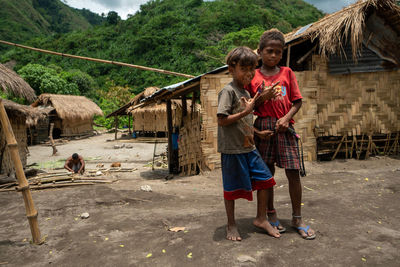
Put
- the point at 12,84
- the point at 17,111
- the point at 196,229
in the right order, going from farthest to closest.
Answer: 1. the point at 17,111
2. the point at 12,84
3. the point at 196,229

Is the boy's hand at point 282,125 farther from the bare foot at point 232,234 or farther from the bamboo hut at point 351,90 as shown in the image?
the bamboo hut at point 351,90

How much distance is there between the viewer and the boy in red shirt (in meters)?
2.35

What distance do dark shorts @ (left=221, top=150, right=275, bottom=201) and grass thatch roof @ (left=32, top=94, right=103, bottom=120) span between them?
20.1 meters

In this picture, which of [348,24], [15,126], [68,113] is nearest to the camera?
[348,24]

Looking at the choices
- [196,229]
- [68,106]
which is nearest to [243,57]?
[196,229]

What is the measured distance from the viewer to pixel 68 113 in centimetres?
1991

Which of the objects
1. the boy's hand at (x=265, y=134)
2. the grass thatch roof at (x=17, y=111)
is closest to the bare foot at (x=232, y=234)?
the boy's hand at (x=265, y=134)

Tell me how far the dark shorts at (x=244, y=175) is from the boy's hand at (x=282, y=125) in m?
0.29

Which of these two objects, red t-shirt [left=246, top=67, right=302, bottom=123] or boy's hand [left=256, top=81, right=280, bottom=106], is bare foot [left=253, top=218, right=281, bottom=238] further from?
boy's hand [left=256, top=81, right=280, bottom=106]

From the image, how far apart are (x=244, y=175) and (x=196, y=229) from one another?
0.85 meters

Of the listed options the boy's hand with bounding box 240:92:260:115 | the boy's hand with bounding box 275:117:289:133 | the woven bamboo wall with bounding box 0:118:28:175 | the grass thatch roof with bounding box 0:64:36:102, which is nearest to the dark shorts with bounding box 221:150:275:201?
the boy's hand with bounding box 275:117:289:133

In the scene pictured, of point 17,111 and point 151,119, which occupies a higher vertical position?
point 17,111

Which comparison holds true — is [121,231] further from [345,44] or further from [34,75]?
[34,75]

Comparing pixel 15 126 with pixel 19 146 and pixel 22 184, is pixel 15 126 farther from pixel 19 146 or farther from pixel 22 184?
pixel 22 184
